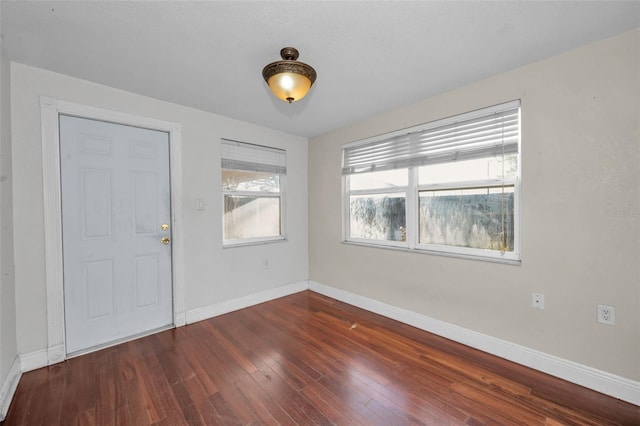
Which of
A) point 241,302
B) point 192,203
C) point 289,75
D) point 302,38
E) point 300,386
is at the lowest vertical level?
point 300,386

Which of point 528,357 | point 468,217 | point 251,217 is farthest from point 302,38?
point 528,357

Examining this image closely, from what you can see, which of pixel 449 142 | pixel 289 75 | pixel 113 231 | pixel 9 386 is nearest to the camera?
pixel 289 75

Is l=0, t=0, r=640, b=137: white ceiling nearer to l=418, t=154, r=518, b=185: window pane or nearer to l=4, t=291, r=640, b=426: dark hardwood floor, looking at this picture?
l=418, t=154, r=518, b=185: window pane

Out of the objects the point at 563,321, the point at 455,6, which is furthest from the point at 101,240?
the point at 563,321

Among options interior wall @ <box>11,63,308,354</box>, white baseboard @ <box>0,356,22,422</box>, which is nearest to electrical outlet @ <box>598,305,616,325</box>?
interior wall @ <box>11,63,308,354</box>

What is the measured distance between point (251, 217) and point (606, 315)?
3.52m

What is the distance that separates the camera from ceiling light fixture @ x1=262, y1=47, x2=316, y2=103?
1.66m

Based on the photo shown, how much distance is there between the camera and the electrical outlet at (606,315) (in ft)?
6.01

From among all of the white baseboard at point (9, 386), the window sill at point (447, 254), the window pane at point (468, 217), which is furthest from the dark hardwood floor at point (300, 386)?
the window pane at point (468, 217)

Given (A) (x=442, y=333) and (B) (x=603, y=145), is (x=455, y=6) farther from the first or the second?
(A) (x=442, y=333)

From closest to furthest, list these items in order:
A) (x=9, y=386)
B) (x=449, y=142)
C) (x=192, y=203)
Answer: (x=9, y=386) < (x=449, y=142) < (x=192, y=203)

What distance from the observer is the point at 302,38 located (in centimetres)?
178

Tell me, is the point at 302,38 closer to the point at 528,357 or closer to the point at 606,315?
the point at 606,315

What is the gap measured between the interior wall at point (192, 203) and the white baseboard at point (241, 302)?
0.20 feet
